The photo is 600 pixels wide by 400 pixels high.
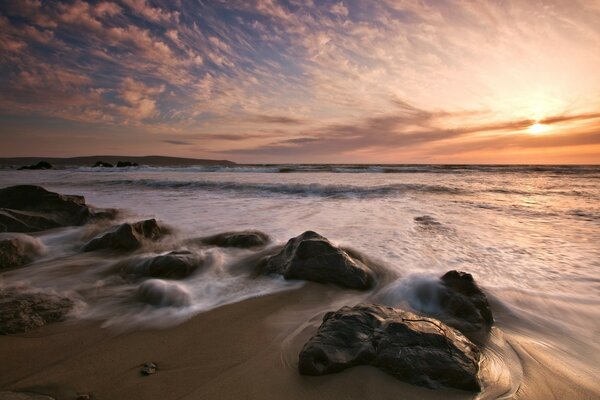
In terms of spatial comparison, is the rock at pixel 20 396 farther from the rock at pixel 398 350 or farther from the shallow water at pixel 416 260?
the rock at pixel 398 350

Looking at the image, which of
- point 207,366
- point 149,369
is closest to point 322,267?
point 207,366

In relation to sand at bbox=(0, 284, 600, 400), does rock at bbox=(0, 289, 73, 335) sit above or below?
above

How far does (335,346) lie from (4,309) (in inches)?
102

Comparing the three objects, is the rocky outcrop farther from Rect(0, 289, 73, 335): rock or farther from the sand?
the sand

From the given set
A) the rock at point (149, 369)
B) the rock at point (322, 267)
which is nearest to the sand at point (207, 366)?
the rock at point (149, 369)

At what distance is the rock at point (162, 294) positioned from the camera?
122 inches

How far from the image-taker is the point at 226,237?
531 cm

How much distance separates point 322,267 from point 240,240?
6.10ft

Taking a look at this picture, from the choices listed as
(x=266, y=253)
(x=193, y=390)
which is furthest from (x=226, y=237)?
(x=193, y=390)

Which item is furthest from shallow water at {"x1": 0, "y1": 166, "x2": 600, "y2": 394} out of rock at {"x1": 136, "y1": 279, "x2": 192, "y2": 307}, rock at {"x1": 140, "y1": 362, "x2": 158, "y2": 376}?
rock at {"x1": 140, "y1": 362, "x2": 158, "y2": 376}

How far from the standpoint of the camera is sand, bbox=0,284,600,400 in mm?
1881

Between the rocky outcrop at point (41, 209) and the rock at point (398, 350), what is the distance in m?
5.87

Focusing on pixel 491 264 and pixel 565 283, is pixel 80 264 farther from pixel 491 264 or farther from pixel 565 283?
pixel 565 283

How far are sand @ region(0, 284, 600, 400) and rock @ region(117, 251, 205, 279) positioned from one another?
1.03m
